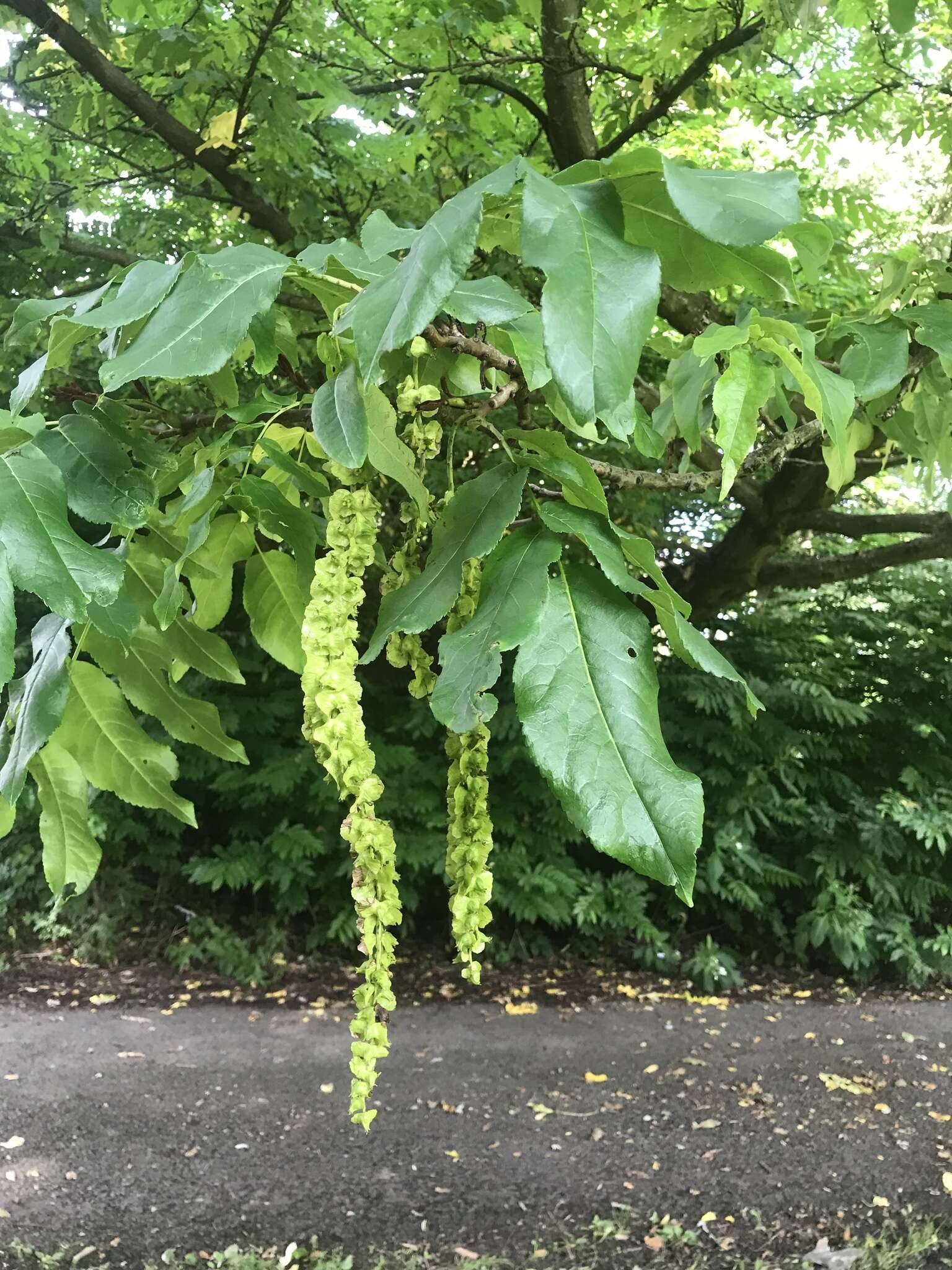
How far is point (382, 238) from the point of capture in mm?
928

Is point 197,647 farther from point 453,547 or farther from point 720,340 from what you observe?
point 720,340

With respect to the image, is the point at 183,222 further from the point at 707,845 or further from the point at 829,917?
the point at 829,917

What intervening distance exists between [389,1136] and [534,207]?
4682 millimetres

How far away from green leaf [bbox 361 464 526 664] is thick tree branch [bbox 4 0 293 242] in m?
4.18

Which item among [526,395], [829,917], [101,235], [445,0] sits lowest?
[829,917]

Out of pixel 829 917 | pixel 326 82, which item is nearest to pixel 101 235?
pixel 326 82

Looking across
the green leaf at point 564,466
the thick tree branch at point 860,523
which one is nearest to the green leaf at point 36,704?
the green leaf at point 564,466

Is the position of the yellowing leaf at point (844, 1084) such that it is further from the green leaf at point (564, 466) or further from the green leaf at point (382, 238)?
the green leaf at point (382, 238)

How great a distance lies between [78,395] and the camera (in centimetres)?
118

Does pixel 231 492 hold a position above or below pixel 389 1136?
above

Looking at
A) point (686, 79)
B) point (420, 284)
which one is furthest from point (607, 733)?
point (686, 79)

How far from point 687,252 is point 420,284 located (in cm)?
28

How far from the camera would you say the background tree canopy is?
31.7 inches

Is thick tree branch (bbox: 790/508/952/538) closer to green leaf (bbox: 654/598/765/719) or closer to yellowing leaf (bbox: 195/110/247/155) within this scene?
yellowing leaf (bbox: 195/110/247/155)
